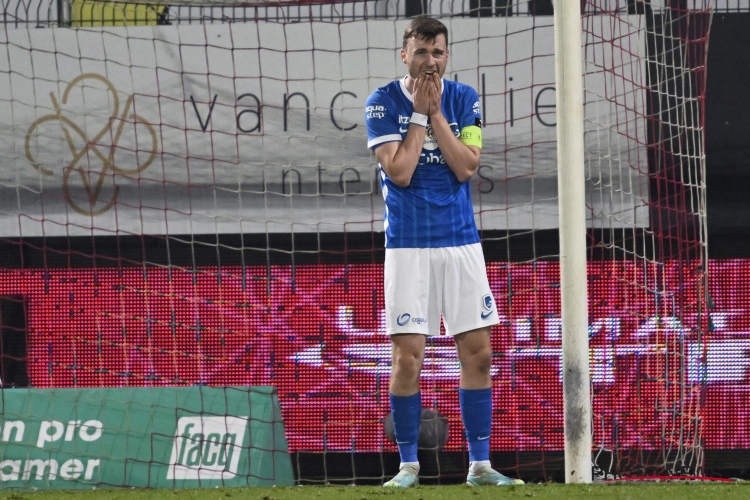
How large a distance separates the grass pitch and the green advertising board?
115 cm

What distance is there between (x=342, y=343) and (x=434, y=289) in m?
1.64

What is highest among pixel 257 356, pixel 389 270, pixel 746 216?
pixel 746 216

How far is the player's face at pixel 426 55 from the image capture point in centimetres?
248

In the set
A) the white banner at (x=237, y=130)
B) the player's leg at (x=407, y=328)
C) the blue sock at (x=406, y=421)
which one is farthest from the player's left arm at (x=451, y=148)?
the white banner at (x=237, y=130)

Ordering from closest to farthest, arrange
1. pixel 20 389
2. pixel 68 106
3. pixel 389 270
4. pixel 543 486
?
pixel 543 486
pixel 389 270
pixel 20 389
pixel 68 106

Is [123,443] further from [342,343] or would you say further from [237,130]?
[237,130]

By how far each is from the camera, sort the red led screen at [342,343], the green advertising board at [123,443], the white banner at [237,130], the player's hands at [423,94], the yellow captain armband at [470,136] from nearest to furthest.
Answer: the player's hands at [423,94], the yellow captain armband at [470,136], the green advertising board at [123,443], the red led screen at [342,343], the white banner at [237,130]

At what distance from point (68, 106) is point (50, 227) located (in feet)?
1.77

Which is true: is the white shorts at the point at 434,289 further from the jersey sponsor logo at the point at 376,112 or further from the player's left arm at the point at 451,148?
the jersey sponsor logo at the point at 376,112

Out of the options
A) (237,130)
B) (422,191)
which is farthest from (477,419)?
(237,130)

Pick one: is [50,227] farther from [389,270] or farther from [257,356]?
[389,270]

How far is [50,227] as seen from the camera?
4398 mm

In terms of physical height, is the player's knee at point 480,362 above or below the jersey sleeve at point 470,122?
below

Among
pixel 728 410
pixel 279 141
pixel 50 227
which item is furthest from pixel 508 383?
pixel 50 227
